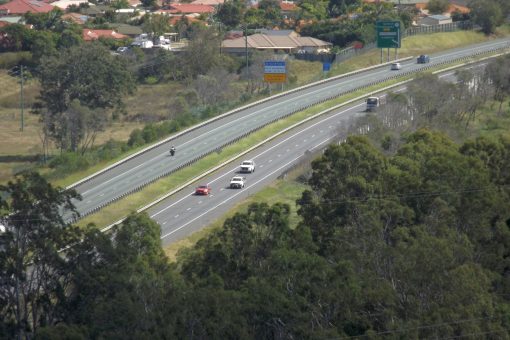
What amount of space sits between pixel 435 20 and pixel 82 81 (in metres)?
44.7

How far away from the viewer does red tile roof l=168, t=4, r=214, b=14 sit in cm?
15650

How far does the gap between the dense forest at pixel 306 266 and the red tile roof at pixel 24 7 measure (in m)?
108

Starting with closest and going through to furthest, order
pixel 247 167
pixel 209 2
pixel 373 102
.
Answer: pixel 247 167, pixel 373 102, pixel 209 2

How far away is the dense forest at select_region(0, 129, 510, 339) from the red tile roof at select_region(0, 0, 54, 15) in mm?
108441

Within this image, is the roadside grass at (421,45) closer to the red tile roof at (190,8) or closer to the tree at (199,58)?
the tree at (199,58)

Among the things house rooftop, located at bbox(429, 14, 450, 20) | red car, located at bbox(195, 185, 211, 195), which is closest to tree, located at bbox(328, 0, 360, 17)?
house rooftop, located at bbox(429, 14, 450, 20)

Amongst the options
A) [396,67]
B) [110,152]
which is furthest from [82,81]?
[396,67]

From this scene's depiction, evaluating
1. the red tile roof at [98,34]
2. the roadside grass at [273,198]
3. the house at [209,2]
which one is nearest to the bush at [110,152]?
the roadside grass at [273,198]

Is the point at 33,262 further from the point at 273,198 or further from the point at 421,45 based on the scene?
the point at 421,45

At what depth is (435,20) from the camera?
415ft

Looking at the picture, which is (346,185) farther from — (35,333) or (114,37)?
(114,37)

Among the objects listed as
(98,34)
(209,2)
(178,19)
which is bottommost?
(209,2)

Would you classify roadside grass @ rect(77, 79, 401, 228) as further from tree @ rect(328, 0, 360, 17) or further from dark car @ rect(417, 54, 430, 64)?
tree @ rect(328, 0, 360, 17)

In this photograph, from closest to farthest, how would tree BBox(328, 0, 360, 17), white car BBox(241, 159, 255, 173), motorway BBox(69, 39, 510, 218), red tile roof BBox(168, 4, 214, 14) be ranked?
motorway BBox(69, 39, 510, 218) < white car BBox(241, 159, 255, 173) < tree BBox(328, 0, 360, 17) < red tile roof BBox(168, 4, 214, 14)
